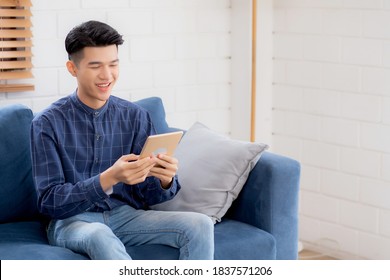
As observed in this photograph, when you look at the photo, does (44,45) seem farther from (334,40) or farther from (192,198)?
(334,40)

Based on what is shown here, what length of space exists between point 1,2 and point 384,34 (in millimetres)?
1749

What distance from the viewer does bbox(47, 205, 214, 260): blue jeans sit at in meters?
2.72

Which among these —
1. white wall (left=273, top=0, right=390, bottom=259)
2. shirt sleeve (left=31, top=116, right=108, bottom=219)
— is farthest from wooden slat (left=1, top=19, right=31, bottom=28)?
white wall (left=273, top=0, right=390, bottom=259)

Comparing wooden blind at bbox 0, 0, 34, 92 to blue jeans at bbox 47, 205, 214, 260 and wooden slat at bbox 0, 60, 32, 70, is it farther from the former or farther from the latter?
blue jeans at bbox 47, 205, 214, 260

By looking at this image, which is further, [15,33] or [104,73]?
[15,33]

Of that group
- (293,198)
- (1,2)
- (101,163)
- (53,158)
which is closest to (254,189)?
(293,198)

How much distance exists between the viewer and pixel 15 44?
141 inches

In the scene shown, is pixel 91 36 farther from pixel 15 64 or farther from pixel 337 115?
pixel 337 115

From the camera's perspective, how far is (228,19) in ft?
14.3

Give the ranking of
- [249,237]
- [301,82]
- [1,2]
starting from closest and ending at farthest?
[249,237] → [1,2] → [301,82]

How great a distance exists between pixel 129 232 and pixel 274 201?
1.98 feet

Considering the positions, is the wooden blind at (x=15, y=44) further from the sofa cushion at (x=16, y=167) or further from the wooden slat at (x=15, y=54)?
the sofa cushion at (x=16, y=167)

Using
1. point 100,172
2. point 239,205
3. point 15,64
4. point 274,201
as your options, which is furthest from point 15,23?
point 274,201

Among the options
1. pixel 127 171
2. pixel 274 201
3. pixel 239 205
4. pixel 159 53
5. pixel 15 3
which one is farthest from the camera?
pixel 159 53
